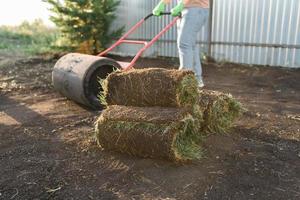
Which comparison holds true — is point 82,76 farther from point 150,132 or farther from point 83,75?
point 150,132

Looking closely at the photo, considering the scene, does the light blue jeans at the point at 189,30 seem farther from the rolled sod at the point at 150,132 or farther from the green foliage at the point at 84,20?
the green foliage at the point at 84,20

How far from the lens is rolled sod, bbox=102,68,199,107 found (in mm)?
3463

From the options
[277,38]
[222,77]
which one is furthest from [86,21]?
[277,38]

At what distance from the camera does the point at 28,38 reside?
1360 centimetres

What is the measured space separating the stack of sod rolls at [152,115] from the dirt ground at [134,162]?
0.16 meters

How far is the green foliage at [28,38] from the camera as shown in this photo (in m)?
11.2

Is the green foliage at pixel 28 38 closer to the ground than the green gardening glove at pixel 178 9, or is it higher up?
closer to the ground

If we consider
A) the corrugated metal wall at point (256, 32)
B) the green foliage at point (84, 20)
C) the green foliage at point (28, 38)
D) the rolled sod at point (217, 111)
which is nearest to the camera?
the rolled sod at point (217, 111)

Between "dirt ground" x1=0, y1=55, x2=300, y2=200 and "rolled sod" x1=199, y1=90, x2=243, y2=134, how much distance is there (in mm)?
115

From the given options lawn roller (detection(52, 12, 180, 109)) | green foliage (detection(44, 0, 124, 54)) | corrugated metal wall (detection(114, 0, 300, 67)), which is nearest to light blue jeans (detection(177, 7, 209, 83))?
lawn roller (detection(52, 12, 180, 109))

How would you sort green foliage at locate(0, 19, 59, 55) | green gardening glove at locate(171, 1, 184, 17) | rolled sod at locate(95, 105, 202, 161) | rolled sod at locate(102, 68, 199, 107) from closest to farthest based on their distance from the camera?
rolled sod at locate(95, 105, 202, 161) → rolled sod at locate(102, 68, 199, 107) → green gardening glove at locate(171, 1, 184, 17) → green foliage at locate(0, 19, 59, 55)

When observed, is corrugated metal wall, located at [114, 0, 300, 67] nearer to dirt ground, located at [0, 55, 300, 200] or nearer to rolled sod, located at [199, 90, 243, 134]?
dirt ground, located at [0, 55, 300, 200]

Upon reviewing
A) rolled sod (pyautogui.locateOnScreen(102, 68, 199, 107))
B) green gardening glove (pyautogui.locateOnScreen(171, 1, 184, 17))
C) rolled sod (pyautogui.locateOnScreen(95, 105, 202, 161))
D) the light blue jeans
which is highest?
green gardening glove (pyautogui.locateOnScreen(171, 1, 184, 17))

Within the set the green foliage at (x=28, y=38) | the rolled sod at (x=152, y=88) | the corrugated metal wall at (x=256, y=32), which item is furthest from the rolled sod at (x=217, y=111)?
the green foliage at (x=28, y=38)
